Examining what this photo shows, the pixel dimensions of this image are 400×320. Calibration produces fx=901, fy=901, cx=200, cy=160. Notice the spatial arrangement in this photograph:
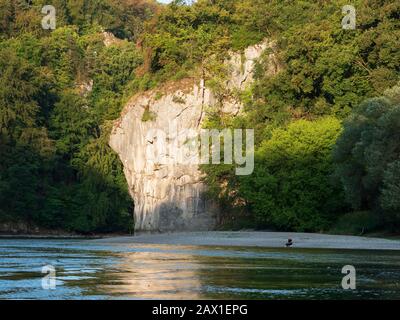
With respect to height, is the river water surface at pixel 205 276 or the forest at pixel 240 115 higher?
the forest at pixel 240 115

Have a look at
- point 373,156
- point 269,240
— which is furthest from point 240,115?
point 373,156

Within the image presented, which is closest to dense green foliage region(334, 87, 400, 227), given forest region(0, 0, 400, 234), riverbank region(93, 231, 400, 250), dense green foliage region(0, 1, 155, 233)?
forest region(0, 0, 400, 234)

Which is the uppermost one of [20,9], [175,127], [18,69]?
[20,9]

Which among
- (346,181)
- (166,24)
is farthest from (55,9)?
(346,181)

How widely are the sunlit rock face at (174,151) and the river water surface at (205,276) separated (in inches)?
1305

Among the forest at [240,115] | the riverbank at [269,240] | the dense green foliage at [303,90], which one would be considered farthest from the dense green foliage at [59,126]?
the riverbank at [269,240]

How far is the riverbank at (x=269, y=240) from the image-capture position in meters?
50.2

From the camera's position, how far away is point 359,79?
230 ft

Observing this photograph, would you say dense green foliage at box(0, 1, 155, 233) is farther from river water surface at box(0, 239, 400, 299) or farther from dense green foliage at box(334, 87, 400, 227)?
river water surface at box(0, 239, 400, 299)

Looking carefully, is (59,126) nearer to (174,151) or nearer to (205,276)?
(174,151)

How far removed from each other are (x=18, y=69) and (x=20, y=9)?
19.3 m

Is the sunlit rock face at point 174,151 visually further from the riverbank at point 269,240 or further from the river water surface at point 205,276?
the river water surface at point 205,276
